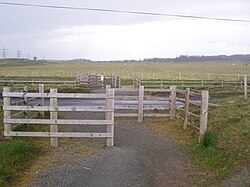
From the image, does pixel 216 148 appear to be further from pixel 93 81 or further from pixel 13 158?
pixel 93 81

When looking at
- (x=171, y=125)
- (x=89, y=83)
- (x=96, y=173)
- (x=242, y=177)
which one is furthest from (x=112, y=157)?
(x=89, y=83)

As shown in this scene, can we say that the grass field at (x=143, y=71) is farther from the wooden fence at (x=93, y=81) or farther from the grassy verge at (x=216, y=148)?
the grassy verge at (x=216, y=148)

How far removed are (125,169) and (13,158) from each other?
8.04 ft

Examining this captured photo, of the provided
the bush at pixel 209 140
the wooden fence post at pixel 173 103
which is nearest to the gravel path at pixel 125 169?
the bush at pixel 209 140

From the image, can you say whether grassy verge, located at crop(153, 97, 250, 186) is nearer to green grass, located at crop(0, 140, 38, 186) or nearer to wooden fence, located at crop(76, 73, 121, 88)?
green grass, located at crop(0, 140, 38, 186)

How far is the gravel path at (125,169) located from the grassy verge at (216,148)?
37 cm

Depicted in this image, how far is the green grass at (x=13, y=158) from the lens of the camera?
6.87 m

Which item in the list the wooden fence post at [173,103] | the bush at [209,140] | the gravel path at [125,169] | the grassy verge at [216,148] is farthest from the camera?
the wooden fence post at [173,103]

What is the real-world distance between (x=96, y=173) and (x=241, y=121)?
21.9 ft

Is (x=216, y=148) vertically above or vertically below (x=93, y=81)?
below

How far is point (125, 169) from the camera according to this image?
24.3 feet

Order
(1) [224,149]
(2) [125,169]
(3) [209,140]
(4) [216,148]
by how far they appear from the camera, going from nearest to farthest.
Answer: (2) [125,169], (1) [224,149], (4) [216,148], (3) [209,140]

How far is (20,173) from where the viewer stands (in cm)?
717

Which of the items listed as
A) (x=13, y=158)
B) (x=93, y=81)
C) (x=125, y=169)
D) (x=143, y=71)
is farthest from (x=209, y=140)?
(x=143, y=71)
